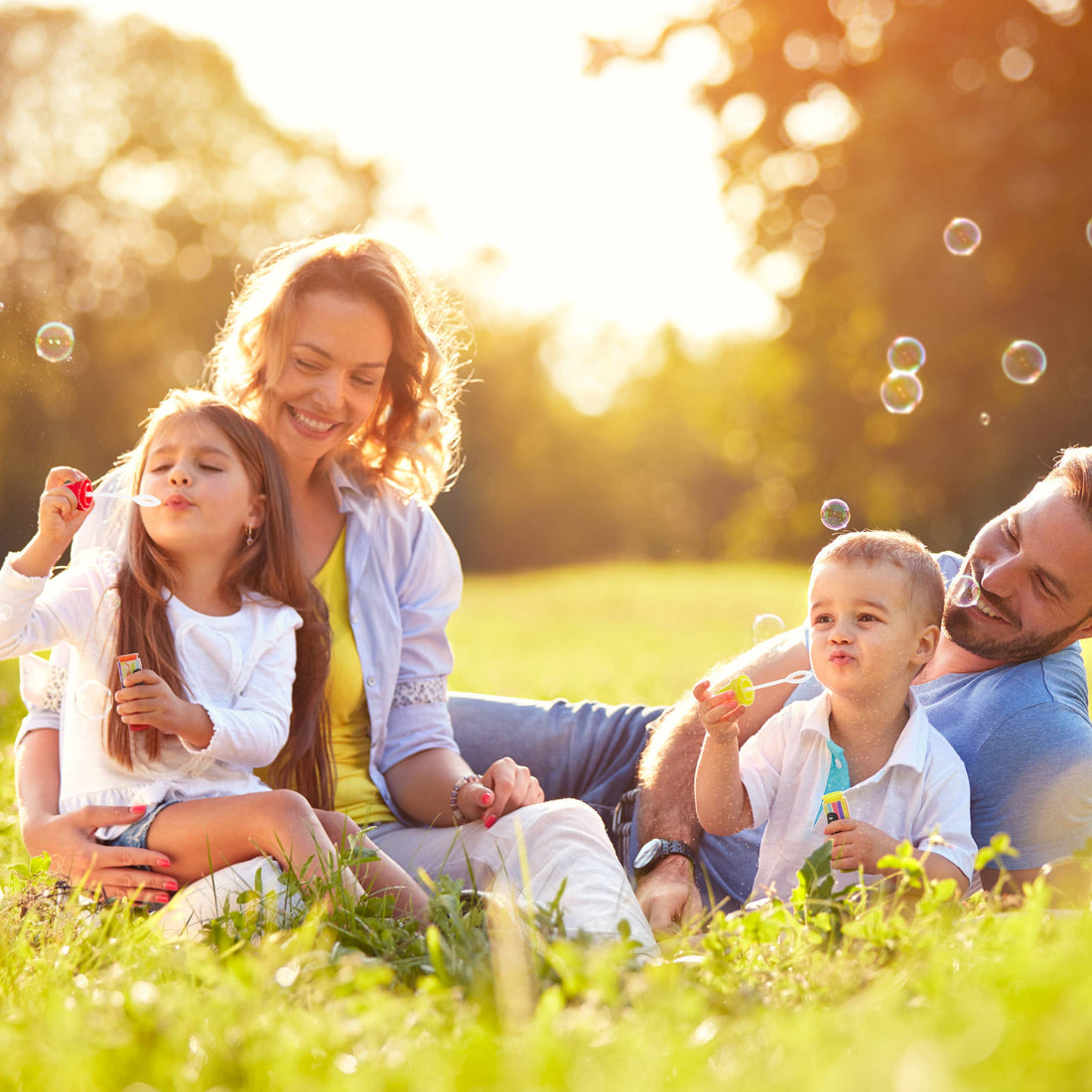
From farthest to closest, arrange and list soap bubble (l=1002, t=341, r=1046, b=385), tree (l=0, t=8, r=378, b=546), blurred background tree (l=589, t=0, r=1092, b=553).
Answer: tree (l=0, t=8, r=378, b=546) → blurred background tree (l=589, t=0, r=1092, b=553) → soap bubble (l=1002, t=341, r=1046, b=385)

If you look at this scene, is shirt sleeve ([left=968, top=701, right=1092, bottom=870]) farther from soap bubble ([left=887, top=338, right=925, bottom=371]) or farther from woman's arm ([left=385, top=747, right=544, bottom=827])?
soap bubble ([left=887, top=338, right=925, bottom=371])

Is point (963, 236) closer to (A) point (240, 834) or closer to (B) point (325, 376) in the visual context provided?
(B) point (325, 376)

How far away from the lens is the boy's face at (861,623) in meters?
2.67

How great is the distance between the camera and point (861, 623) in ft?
8.78

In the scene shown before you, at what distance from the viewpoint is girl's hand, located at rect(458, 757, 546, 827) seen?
294 cm

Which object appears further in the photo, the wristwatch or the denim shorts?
the wristwatch

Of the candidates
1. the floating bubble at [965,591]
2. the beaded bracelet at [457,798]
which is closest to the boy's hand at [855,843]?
the floating bubble at [965,591]

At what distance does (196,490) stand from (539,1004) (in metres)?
1.57

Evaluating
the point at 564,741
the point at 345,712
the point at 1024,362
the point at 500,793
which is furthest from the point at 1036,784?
the point at 1024,362

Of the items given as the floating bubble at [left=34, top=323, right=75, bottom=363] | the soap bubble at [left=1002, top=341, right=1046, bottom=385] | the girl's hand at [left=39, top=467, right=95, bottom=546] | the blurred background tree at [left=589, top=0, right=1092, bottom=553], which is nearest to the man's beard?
the soap bubble at [left=1002, top=341, right=1046, bottom=385]

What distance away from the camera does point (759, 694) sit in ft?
10.8

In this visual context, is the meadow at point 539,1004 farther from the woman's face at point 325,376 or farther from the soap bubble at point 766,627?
the woman's face at point 325,376

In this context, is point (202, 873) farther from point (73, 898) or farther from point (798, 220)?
point (798, 220)

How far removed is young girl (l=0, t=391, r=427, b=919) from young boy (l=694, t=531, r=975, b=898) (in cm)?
71
